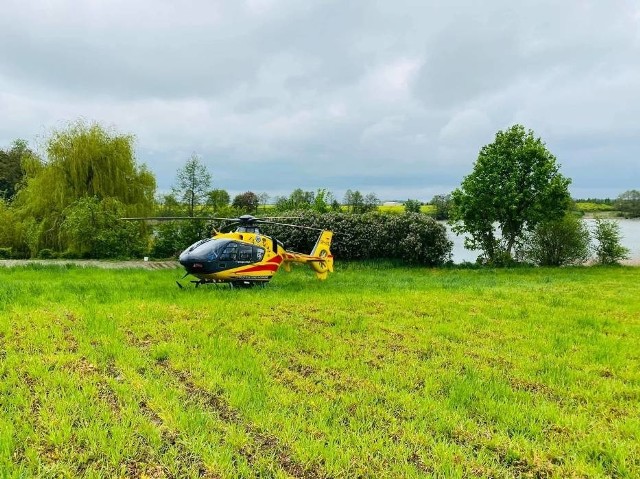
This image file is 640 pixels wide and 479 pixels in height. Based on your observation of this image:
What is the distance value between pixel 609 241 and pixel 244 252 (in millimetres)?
17441

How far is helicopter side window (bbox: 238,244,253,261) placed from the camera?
994cm

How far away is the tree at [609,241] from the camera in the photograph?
19625mm

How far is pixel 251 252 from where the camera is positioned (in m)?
10.1

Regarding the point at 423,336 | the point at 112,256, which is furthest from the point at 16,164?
the point at 423,336

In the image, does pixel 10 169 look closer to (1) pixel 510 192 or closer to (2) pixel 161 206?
(2) pixel 161 206

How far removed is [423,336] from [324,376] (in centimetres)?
223

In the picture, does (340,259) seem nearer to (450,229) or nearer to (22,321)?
(450,229)

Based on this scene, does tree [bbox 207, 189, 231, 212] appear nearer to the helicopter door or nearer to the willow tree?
the willow tree

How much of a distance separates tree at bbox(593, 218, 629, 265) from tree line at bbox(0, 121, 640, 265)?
9 cm

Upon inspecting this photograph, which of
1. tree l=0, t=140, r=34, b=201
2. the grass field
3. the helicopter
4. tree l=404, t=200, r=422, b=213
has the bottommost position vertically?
the grass field

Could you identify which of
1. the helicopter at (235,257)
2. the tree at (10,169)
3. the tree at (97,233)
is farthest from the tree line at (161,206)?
the tree at (10,169)

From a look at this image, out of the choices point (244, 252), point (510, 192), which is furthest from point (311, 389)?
point (510, 192)

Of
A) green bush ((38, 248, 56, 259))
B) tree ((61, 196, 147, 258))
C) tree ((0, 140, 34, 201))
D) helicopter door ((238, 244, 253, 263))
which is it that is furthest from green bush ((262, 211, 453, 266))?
tree ((0, 140, 34, 201))

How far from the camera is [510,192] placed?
58.7ft
